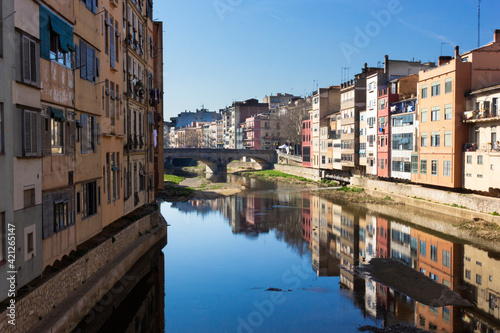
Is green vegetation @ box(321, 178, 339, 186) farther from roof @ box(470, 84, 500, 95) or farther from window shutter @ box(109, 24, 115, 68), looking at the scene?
window shutter @ box(109, 24, 115, 68)

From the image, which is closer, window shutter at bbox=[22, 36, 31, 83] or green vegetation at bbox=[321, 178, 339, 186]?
window shutter at bbox=[22, 36, 31, 83]

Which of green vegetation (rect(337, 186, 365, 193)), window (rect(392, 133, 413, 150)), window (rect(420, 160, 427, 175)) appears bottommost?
green vegetation (rect(337, 186, 365, 193))

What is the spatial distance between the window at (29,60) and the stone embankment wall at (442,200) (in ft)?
90.4

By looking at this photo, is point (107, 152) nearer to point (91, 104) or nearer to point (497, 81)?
point (91, 104)

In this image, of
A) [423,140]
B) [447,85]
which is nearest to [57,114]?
[447,85]

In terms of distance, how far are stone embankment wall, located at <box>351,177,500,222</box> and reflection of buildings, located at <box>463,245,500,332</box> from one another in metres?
5.19

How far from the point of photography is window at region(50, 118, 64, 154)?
14242mm

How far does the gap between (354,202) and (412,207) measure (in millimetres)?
7144

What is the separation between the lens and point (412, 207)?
39.6m

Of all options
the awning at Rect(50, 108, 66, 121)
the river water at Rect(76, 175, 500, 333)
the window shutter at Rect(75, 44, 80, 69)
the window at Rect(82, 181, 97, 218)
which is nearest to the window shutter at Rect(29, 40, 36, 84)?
the awning at Rect(50, 108, 66, 121)

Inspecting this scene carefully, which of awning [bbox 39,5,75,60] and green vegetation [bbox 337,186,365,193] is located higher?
awning [bbox 39,5,75,60]

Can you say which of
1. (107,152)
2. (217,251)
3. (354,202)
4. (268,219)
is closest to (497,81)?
(354,202)

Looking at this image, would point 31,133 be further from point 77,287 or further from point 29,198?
point 77,287

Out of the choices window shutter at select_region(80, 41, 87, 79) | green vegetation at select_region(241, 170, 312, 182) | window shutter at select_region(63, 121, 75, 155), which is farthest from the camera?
green vegetation at select_region(241, 170, 312, 182)
